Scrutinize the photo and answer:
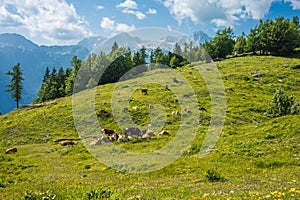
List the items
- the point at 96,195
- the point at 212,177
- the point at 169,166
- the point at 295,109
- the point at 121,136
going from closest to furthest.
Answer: the point at 96,195
the point at 212,177
the point at 169,166
the point at 121,136
the point at 295,109

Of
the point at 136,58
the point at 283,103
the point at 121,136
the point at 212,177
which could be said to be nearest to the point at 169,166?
Answer: the point at 212,177

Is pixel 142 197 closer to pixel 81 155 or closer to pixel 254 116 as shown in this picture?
Result: pixel 81 155

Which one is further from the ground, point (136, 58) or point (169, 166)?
point (136, 58)

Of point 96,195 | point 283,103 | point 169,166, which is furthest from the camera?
point 283,103

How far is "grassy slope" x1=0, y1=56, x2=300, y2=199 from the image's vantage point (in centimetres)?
1235

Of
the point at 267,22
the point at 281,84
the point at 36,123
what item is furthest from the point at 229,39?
the point at 36,123

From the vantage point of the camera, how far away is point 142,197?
35.4 feet

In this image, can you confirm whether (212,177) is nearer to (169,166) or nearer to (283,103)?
(169,166)

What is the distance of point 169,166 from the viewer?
21812 mm

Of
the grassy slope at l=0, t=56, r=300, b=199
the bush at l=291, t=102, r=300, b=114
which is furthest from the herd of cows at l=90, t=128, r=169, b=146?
the bush at l=291, t=102, r=300, b=114

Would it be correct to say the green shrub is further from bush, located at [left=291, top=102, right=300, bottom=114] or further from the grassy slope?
bush, located at [left=291, top=102, right=300, bottom=114]

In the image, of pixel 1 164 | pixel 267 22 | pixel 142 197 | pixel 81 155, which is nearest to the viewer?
pixel 142 197

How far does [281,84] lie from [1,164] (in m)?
80.4

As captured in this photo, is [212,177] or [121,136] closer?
[212,177]
